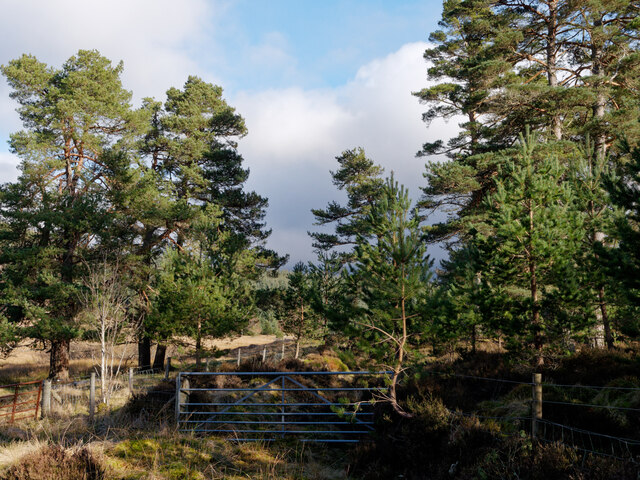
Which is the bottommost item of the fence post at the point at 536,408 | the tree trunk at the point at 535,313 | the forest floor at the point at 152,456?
the forest floor at the point at 152,456

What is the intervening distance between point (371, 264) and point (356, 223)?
57.1 feet

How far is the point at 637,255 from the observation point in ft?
24.4

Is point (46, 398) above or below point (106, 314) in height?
below

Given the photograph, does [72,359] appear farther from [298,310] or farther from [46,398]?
[46,398]

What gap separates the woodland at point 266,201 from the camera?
11742 mm

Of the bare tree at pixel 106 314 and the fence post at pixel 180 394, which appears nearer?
the fence post at pixel 180 394

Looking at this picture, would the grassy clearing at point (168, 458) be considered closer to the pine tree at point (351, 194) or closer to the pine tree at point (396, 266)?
the pine tree at point (396, 266)

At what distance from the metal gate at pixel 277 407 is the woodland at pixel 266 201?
8.52 feet

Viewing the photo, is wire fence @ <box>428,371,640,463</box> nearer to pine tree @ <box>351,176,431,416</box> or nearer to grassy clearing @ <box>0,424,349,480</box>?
pine tree @ <box>351,176,431,416</box>

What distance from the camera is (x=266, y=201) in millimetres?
25156

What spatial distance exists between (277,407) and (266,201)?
15.4 metres

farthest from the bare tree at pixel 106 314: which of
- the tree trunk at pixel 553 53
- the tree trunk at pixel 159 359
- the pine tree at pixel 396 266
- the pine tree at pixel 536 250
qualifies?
the tree trunk at pixel 553 53

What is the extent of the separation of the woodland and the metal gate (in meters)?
2.60

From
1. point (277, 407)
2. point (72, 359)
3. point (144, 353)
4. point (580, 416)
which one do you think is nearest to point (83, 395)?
point (277, 407)
